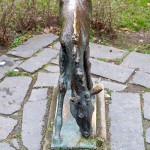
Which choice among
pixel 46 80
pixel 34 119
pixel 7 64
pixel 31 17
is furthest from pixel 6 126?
pixel 31 17

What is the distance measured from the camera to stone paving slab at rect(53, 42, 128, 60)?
234 inches

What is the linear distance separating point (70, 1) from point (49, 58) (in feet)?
6.68

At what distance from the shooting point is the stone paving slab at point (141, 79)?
528cm

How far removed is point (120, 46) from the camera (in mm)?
6305

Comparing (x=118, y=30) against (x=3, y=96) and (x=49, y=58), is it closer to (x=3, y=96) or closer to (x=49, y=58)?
(x=49, y=58)

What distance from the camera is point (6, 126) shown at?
4535 millimetres

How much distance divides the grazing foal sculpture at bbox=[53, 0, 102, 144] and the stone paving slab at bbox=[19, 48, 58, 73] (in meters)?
1.88

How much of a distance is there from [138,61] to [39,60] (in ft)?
5.02

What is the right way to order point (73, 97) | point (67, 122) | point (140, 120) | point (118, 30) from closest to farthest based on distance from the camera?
point (73, 97) < point (67, 122) < point (140, 120) < point (118, 30)

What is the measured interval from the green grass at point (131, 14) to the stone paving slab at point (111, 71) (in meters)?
1.44

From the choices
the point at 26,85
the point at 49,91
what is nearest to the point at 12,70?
the point at 26,85

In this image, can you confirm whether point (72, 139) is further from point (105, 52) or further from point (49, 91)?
point (105, 52)

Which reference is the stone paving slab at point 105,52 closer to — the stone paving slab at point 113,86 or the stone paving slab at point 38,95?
the stone paving slab at point 113,86

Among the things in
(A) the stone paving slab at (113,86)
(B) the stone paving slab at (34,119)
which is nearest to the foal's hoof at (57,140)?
(B) the stone paving slab at (34,119)
